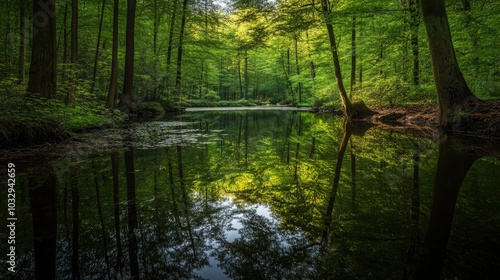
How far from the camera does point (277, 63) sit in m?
43.3

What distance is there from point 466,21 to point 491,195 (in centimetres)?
1010

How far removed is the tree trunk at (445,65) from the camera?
22.6ft

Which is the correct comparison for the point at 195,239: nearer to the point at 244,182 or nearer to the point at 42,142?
the point at 244,182

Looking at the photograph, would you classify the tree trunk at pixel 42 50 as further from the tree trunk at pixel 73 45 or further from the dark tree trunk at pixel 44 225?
the dark tree trunk at pixel 44 225

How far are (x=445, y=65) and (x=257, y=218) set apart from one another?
23.2 ft

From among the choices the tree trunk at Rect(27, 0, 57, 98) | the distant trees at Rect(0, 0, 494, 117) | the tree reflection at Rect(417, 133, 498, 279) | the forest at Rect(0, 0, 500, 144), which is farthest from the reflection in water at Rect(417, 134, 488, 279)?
the tree trunk at Rect(27, 0, 57, 98)

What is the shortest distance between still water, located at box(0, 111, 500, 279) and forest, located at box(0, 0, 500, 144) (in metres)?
3.50

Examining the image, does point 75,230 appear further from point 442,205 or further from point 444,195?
point 444,195

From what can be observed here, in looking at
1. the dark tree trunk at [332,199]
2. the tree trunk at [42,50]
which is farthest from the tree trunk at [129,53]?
the dark tree trunk at [332,199]

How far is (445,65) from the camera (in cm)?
692

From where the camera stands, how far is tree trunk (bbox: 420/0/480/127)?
6.90m

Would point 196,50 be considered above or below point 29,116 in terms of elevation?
above

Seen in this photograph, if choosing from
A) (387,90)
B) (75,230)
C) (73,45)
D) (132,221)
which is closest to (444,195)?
(132,221)

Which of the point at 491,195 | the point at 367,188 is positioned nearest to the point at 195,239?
the point at 367,188
